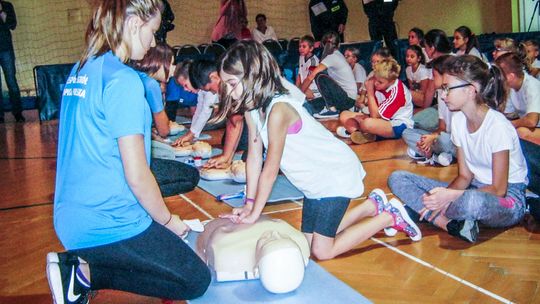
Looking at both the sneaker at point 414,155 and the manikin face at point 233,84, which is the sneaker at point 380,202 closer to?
the manikin face at point 233,84

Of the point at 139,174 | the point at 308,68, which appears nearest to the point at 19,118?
the point at 308,68

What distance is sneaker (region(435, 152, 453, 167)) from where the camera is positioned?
4457 mm

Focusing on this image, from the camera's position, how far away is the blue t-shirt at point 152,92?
3.76m

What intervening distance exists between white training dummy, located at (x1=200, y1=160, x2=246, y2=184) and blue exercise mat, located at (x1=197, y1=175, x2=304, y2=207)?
3 cm

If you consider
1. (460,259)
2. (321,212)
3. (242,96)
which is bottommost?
(460,259)

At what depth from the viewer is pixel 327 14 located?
10320 mm

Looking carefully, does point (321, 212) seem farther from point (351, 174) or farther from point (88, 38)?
point (88, 38)

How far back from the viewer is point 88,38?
199cm

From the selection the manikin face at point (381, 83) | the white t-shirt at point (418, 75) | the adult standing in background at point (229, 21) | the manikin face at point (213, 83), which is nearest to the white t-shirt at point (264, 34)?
the adult standing in background at point (229, 21)

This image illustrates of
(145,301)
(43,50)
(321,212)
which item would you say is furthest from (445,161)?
(43,50)

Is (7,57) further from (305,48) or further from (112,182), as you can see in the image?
(112,182)

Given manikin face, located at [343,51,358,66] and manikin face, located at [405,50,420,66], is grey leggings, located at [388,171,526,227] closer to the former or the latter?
manikin face, located at [405,50,420,66]

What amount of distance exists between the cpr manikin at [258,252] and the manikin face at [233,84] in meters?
0.53

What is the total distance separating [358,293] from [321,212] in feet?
1.54
